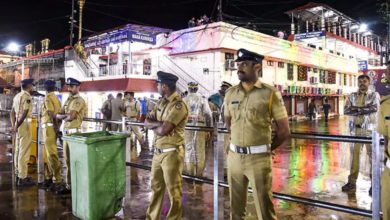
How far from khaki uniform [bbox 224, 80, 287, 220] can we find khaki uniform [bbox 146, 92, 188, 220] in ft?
3.01

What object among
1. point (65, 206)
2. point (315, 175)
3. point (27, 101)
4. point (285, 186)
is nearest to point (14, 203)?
point (65, 206)

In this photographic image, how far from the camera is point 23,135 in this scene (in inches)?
271

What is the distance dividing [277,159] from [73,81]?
613 cm

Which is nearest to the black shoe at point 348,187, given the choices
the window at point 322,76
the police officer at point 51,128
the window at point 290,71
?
the police officer at point 51,128

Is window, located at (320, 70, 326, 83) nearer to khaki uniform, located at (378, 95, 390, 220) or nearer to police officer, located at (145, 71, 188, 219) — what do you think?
police officer, located at (145, 71, 188, 219)

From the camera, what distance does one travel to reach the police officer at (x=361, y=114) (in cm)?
641

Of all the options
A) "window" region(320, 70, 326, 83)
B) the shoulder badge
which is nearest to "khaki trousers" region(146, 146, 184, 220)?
the shoulder badge

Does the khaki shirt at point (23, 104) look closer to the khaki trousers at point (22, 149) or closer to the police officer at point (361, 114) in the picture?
the khaki trousers at point (22, 149)

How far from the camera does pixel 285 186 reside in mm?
6887

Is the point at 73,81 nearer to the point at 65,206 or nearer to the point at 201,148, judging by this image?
the point at 65,206

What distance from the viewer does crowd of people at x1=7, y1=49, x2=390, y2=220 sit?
126 inches

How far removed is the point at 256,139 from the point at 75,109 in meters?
3.73

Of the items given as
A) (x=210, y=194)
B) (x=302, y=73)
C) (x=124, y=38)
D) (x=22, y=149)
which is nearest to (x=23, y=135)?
(x=22, y=149)

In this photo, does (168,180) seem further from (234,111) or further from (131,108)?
(131,108)
